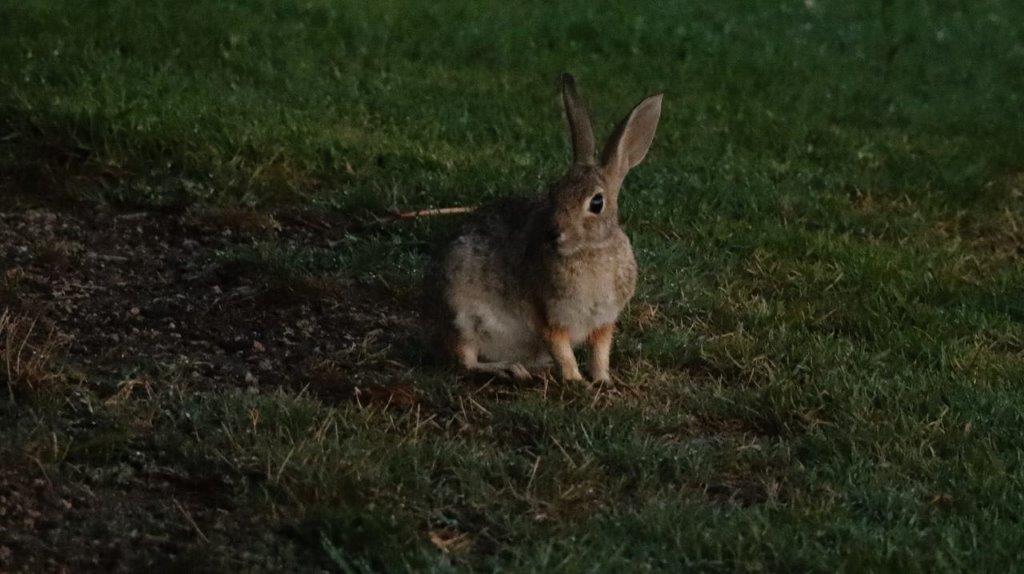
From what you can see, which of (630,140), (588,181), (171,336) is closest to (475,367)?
(588,181)

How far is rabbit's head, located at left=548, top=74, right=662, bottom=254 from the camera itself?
5.88m

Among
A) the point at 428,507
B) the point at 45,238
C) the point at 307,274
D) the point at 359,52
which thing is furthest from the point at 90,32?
the point at 428,507

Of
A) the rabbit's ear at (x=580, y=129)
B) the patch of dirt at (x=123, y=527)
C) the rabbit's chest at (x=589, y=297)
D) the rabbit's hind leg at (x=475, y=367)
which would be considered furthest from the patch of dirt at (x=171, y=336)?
the rabbit's ear at (x=580, y=129)

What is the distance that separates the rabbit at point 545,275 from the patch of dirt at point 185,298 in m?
0.47

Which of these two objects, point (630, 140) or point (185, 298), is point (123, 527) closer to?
point (185, 298)

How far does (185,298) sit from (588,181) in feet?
5.96

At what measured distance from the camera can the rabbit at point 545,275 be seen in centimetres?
593

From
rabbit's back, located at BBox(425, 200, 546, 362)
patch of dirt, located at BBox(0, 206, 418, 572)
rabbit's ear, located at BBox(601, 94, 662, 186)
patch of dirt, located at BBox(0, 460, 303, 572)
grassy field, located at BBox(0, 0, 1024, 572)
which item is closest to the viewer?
patch of dirt, located at BBox(0, 460, 303, 572)

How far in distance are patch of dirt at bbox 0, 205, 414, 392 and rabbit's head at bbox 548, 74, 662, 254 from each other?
→ 932 millimetres

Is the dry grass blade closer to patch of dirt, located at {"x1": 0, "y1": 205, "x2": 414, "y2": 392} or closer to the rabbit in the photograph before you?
patch of dirt, located at {"x1": 0, "y1": 205, "x2": 414, "y2": 392}

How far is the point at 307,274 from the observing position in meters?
6.99

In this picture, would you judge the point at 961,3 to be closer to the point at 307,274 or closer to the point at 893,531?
the point at 307,274

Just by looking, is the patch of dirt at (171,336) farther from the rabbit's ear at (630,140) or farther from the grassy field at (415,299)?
the rabbit's ear at (630,140)

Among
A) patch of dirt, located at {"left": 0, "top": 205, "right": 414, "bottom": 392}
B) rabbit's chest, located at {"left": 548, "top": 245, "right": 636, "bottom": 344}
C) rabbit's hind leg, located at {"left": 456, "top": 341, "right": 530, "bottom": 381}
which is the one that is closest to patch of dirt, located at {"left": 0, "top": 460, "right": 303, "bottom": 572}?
patch of dirt, located at {"left": 0, "top": 205, "right": 414, "bottom": 392}
